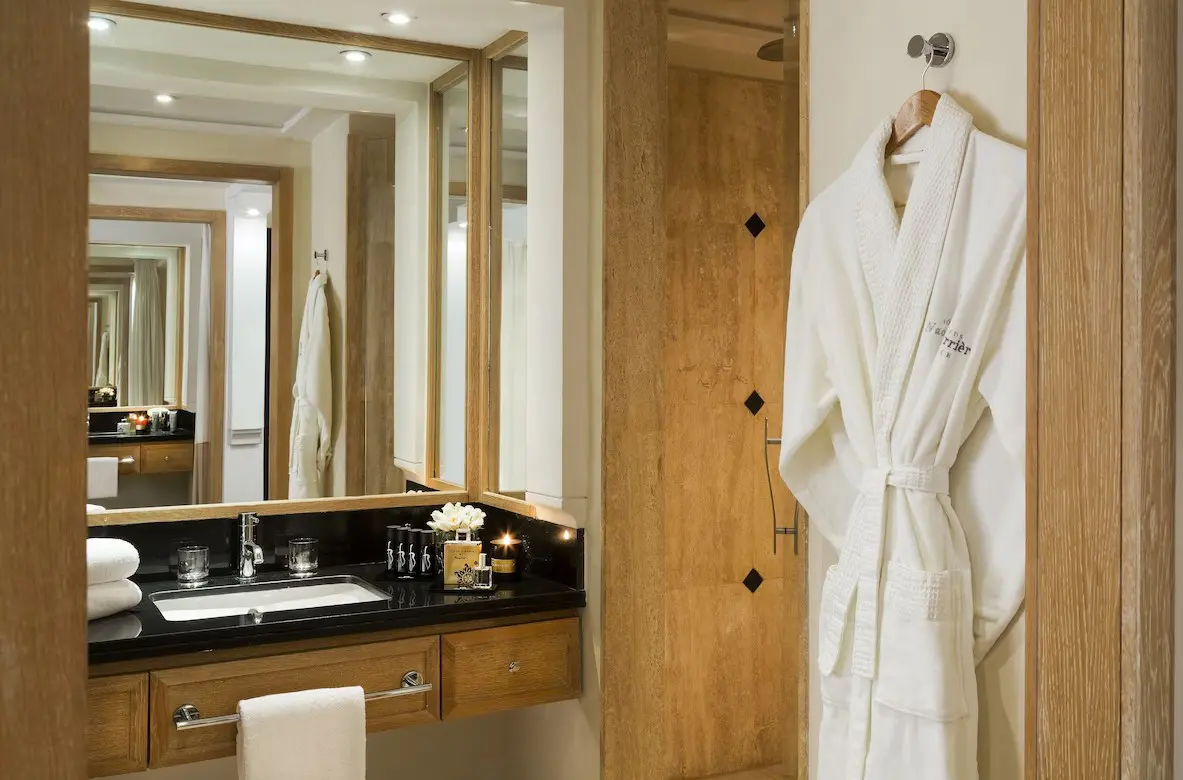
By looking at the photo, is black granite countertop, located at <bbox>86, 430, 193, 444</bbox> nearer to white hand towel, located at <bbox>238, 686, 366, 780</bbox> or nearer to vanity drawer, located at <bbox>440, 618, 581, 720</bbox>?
white hand towel, located at <bbox>238, 686, 366, 780</bbox>

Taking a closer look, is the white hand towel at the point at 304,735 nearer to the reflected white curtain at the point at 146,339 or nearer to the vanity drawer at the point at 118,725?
the vanity drawer at the point at 118,725

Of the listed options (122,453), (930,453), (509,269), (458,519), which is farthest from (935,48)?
(122,453)

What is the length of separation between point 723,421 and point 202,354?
1643mm

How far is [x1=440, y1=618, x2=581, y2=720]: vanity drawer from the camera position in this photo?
7.62 feet

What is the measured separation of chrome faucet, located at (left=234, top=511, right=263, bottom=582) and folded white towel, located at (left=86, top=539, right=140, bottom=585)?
1.28 ft

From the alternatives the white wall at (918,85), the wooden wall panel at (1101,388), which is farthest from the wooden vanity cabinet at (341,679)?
the wooden wall panel at (1101,388)

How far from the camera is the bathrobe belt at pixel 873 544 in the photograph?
1425mm

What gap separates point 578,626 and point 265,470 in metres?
0.96

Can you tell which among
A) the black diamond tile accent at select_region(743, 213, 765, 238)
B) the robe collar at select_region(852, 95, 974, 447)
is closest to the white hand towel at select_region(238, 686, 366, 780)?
the robe collar at select_region(852, 95, 974, 447)

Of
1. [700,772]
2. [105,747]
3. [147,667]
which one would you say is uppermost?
[147,667]

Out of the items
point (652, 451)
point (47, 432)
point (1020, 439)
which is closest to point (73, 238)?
point (47, 432)

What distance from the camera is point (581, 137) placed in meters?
2.46

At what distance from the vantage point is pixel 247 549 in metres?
2.59

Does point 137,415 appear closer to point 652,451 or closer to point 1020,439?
point 652,451
